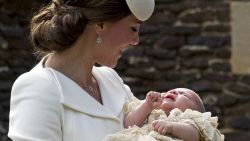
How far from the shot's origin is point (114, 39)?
289cm

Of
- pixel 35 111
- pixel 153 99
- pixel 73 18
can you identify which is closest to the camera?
pixel 35 111

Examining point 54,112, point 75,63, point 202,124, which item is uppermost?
point 75,63

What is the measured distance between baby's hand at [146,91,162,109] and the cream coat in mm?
133

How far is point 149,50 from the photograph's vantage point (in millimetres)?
6547

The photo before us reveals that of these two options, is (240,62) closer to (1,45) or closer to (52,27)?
(1,45)

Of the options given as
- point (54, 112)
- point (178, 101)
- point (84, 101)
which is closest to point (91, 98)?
point (84, 101)

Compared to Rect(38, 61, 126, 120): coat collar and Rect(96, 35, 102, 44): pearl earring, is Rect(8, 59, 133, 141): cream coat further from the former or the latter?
Rect(96, 35, 102, 44): pearl earring

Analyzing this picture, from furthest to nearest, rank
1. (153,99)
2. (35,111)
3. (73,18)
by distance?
(153,99) < (73,18) < (35,111)

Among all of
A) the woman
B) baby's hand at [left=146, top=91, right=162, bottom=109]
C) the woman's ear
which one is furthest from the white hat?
baby's hand at [left=146, top=91, right=162, bottom=109]

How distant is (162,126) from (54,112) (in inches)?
15.1

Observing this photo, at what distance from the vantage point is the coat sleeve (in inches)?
106

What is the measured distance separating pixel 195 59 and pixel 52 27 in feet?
12.2

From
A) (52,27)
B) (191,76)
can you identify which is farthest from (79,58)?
(191,76)

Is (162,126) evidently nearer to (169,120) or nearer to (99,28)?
(169,120)
